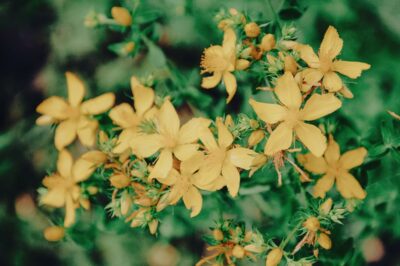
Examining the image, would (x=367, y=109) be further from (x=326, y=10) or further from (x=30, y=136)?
(x=30, y=136)

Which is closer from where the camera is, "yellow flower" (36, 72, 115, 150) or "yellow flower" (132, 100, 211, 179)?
"yellow flower" (132, 100, 211, 179)

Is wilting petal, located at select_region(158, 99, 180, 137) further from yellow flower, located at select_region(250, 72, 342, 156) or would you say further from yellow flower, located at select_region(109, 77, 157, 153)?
yellow flower, located at select_region(250, 72, 342, 156)

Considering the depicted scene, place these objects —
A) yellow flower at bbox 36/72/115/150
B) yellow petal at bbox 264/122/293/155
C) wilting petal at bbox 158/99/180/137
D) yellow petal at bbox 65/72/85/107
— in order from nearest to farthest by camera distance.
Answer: yellow petal at bbox 264/122/293/155
wilting petal at bbox 158/99/180/137
yellow flower at bbox 36/72/115/150
yellow petal at bbox 65/72/85/107

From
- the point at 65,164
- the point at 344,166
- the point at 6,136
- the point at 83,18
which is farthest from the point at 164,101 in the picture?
the point at 6,136

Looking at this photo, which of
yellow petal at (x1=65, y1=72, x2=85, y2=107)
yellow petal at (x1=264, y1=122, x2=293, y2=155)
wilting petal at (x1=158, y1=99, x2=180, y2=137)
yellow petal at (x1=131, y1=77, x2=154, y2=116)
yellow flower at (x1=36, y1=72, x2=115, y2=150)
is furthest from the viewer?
yellow petal at (x1=65, y1=72, x2=85, y2=107)

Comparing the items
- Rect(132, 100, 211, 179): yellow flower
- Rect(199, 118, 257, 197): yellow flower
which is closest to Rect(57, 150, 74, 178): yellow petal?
Rect(132, 100, 211, 179): yellow flower

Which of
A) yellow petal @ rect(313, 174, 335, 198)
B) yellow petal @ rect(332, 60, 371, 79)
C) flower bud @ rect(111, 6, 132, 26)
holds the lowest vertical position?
yellow petal @ rect(313, 174, 335, 198)
